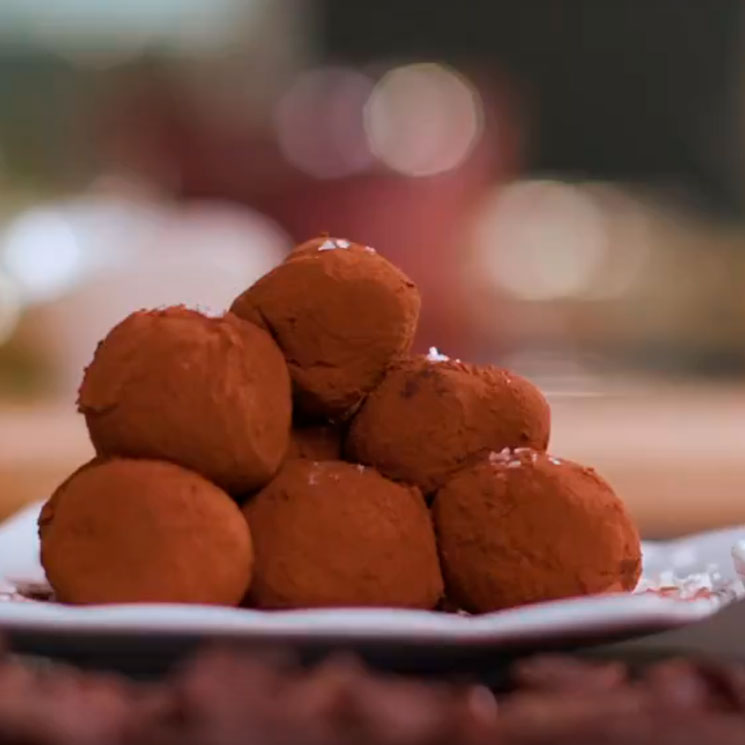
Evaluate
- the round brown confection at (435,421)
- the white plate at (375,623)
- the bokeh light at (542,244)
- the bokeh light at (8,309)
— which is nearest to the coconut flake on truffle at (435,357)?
the round brown confection at (435,421)

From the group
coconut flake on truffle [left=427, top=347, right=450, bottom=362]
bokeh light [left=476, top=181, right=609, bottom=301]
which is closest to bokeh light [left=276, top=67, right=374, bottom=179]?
bokeh light [left=476, top=181, right=609, bottom=301]

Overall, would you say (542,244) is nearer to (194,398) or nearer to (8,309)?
(8,309)

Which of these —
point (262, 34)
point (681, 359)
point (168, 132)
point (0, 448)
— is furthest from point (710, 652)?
point (262, 34)

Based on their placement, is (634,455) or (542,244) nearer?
(634,455)

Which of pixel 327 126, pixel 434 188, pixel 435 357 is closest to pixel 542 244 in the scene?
pixel 434 188

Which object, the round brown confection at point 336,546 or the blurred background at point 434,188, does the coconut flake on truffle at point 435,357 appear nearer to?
the round brown confection at point 336,546

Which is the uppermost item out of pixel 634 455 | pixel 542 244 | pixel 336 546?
pixel 336 546

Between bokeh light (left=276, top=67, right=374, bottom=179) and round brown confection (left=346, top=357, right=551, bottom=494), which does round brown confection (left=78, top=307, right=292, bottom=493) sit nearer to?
round brown confection (left=346, top=357, right=551, bottom=494)
